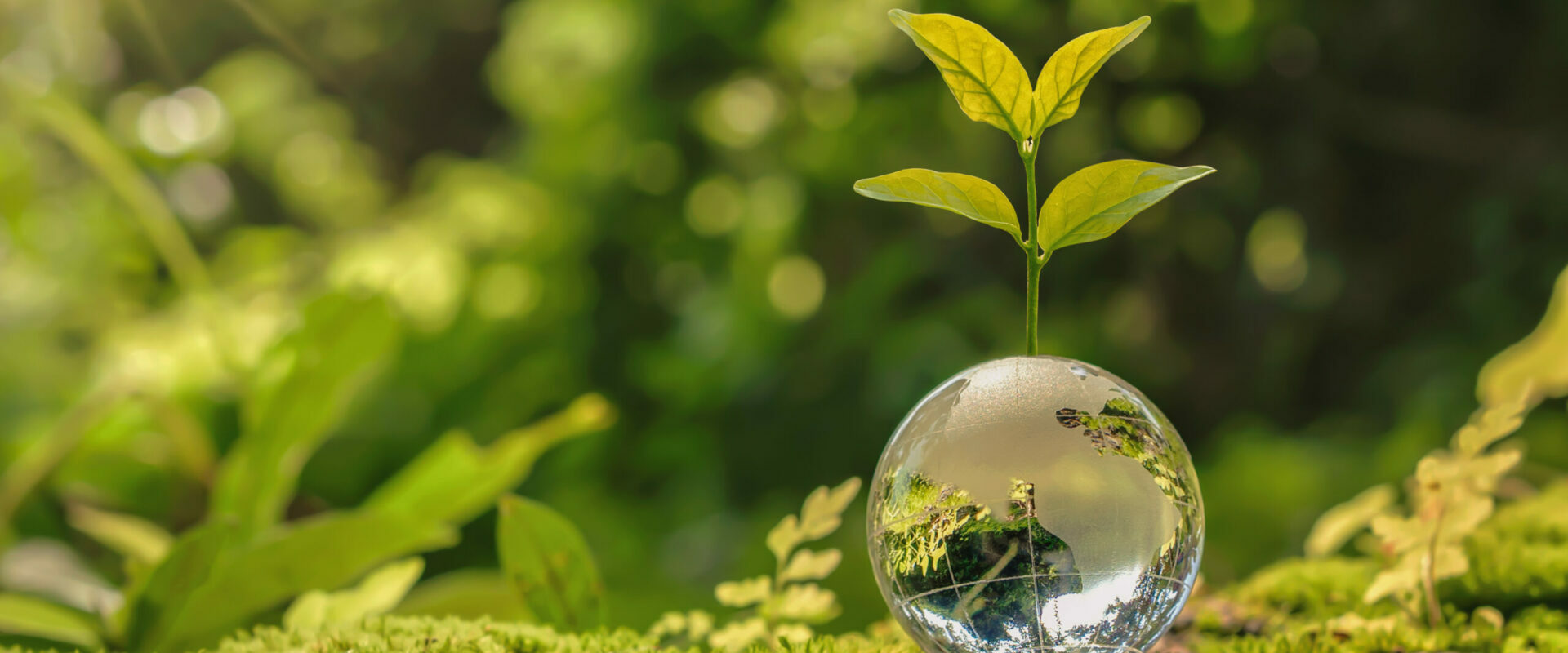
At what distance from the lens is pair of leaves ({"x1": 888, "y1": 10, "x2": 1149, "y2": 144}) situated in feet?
1.33

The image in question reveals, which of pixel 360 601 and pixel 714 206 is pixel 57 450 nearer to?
pixel 360 601

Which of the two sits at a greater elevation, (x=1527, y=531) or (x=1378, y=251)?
(x=1378, y=251)

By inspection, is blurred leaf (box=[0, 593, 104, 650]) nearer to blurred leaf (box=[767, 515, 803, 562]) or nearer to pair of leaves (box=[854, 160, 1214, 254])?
blurred leaf (box=[767, 515, 803, 562])

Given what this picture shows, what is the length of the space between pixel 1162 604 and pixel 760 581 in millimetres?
211

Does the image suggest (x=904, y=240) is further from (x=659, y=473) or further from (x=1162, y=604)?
(x=1162, y=604)

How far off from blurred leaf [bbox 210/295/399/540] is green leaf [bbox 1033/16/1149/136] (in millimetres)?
598

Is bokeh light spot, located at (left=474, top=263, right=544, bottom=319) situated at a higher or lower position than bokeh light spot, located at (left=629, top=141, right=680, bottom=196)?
lower

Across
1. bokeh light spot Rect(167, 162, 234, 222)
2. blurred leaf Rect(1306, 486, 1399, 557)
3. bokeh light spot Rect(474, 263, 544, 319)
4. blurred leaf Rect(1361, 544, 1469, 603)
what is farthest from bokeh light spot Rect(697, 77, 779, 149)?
bokeh light spot Rect(167, 162, 234, 222)

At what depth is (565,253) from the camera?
1.79m

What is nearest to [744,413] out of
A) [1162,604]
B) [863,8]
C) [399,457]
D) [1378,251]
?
[399,457]

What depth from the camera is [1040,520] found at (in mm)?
389

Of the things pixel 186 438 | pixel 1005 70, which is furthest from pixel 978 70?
pixel 186 438

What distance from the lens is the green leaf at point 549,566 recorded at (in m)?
0.54

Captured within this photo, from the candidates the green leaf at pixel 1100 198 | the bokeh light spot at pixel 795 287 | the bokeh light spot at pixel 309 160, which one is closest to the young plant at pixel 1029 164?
the green leaf at pixel 1100 198
